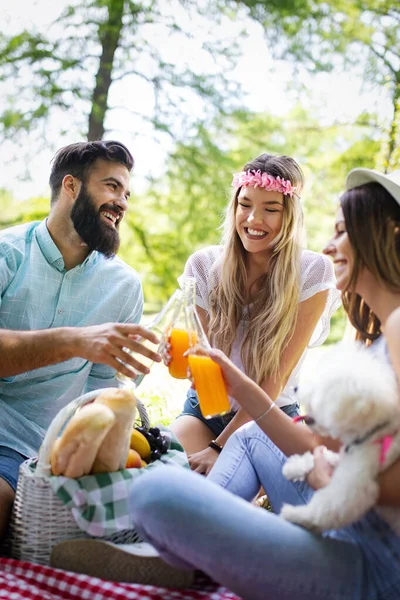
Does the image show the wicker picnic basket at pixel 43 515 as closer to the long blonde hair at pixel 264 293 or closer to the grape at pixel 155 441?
the grape at pixel 155 441

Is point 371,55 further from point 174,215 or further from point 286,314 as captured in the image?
A: point 286,314

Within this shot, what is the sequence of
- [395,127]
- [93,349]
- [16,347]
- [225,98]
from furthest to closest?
Result: [225,98]
[395,127]
[16,347]
[93,349]

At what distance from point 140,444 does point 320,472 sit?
0.62 m

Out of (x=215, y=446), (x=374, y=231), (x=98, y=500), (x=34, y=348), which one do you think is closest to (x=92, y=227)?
(x=34, y=348)

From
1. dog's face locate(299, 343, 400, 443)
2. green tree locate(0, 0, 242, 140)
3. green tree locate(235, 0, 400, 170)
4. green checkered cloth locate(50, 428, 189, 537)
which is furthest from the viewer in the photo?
green tree locate(235, 0, 400, 170)

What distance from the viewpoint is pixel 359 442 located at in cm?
137

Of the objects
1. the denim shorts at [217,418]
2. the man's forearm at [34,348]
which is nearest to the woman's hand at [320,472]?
the man's forearm at [34,348]

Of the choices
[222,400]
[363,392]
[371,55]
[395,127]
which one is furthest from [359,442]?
[371,55]

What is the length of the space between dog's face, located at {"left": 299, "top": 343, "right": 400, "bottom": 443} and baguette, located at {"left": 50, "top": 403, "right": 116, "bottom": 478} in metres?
0.56

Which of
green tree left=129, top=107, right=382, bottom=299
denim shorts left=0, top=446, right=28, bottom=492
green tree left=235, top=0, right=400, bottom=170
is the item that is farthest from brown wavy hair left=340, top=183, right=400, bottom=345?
green tree left=235, top=0, right=400, bottom=170

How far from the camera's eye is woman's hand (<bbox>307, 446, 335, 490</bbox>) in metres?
1.55

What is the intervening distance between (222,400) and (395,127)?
5.68 meters

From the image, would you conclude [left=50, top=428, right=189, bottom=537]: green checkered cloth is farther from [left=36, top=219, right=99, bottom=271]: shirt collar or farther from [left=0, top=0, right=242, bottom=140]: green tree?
[left=0, top=0, right=242, bottom=140]: green tree

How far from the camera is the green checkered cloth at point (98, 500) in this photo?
5.47 ft
